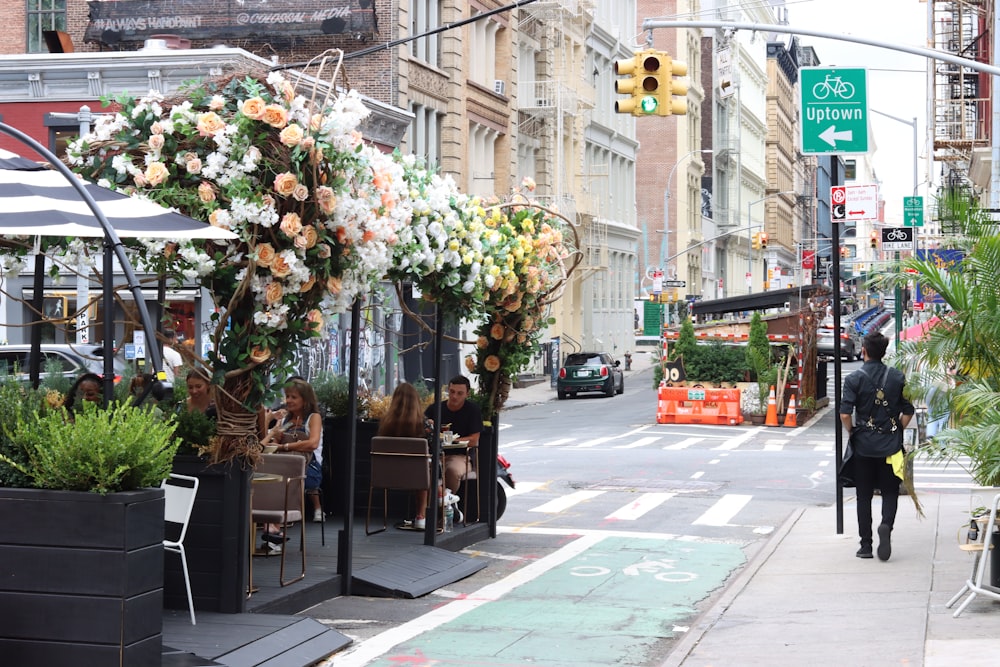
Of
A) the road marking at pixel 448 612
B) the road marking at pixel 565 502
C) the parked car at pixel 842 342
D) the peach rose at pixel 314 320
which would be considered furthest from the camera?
the parked car at pixel 842 342

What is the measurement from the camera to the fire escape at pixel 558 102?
168 feet

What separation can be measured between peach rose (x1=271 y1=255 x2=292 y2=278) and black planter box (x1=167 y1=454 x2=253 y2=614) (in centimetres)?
141

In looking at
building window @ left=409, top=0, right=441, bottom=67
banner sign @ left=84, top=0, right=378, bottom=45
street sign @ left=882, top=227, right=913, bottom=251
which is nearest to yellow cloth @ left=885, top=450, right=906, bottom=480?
street sign @ left=882, top=227, right=913, bottom=251

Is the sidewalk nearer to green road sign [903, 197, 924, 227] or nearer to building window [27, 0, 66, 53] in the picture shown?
green road sign [903, 197, 924, 227]

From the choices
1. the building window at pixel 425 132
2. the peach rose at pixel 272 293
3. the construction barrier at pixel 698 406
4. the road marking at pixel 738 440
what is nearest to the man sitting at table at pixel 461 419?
the peach rose at pixel 272 293

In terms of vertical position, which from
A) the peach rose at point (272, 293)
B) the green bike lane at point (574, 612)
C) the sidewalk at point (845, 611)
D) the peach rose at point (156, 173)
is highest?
the peach rose at point (156, 173)

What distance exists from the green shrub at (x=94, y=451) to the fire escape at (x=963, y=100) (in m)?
35.3

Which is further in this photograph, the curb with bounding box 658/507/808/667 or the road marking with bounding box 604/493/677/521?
the road marking with bounding box 604/493/677/521

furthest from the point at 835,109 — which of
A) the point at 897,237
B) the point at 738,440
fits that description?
the point at 738,440

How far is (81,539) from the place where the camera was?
717 cm

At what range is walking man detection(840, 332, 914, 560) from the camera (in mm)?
12242

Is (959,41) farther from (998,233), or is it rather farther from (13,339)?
(998,233)

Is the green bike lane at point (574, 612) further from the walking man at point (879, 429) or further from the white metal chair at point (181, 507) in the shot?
the walking man at point (879, 429)

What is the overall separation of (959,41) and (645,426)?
24988mm
